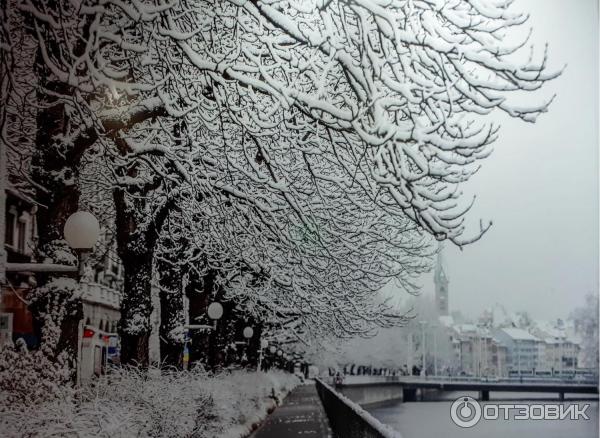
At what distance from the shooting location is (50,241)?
5.11 metres

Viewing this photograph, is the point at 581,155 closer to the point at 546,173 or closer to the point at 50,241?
the point at 546,173

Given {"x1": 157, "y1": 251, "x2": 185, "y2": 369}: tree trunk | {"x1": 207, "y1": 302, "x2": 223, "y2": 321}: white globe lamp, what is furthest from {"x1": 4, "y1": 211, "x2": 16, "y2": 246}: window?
{"x1": 207, "y1": 302, "x2": 223, "y2": 321}: white globe lamp

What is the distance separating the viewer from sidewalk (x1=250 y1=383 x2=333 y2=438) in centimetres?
631

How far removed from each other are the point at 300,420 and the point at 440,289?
6.95 ft

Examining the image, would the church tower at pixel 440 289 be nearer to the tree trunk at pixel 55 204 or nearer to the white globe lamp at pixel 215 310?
the white globe lamp at pixel 215 310

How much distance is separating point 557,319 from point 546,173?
0.92 metres

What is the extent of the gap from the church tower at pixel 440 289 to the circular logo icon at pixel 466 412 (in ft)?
1.81

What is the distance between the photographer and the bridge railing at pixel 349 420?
15.8 ft

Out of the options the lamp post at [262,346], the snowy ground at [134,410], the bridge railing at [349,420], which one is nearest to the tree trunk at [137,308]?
the snowy ground at [134,410]

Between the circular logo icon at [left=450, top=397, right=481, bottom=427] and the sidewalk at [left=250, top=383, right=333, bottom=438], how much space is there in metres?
1.20

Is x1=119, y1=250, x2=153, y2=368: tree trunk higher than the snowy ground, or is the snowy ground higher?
x1=119, y1=250, x2=153, y2=368: tree trunk

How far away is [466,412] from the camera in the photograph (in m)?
5.27

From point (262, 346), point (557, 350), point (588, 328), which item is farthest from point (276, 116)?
point (262, 346)

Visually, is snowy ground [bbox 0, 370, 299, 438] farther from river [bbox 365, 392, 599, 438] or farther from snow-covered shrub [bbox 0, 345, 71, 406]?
river [bbox 365, 392, 599, 438]
